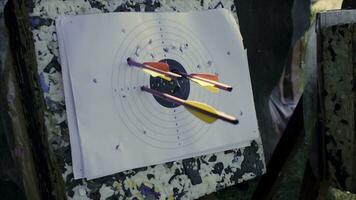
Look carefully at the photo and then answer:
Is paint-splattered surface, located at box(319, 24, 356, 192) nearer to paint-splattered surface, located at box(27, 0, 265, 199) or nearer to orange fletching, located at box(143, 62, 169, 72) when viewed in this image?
paint-splattered surface, located at box(27, 0, 265, 199)

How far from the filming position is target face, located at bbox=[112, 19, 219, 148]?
1000mm

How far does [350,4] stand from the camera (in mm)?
1333

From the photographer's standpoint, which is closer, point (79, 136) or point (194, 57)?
point (79, 136)

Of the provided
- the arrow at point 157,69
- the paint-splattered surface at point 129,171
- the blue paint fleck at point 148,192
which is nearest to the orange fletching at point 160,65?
the arrow at point 157,69

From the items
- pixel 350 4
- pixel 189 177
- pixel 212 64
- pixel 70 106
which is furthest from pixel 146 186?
pixel 350 4

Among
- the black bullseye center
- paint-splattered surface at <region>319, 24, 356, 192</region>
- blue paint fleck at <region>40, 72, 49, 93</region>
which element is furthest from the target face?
paint-splattered surface at <region>319, 24, 356, 192</region>

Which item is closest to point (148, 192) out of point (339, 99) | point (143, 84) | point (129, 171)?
point (129, 171)

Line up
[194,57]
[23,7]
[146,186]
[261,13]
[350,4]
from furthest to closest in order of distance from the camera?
1. [261,13]
2. [350,4]
3. [194,57]
4. [146,186]
5. [23,7]

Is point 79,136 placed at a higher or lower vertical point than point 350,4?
lower

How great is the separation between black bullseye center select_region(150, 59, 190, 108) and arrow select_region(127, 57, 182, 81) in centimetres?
3

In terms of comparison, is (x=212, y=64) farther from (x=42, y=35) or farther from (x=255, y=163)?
(x=42, y=35)

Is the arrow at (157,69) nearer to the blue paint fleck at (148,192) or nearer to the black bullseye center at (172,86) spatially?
the black bullseye center at (172,86)

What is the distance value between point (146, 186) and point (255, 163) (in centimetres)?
33

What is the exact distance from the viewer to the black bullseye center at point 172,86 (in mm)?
1047
